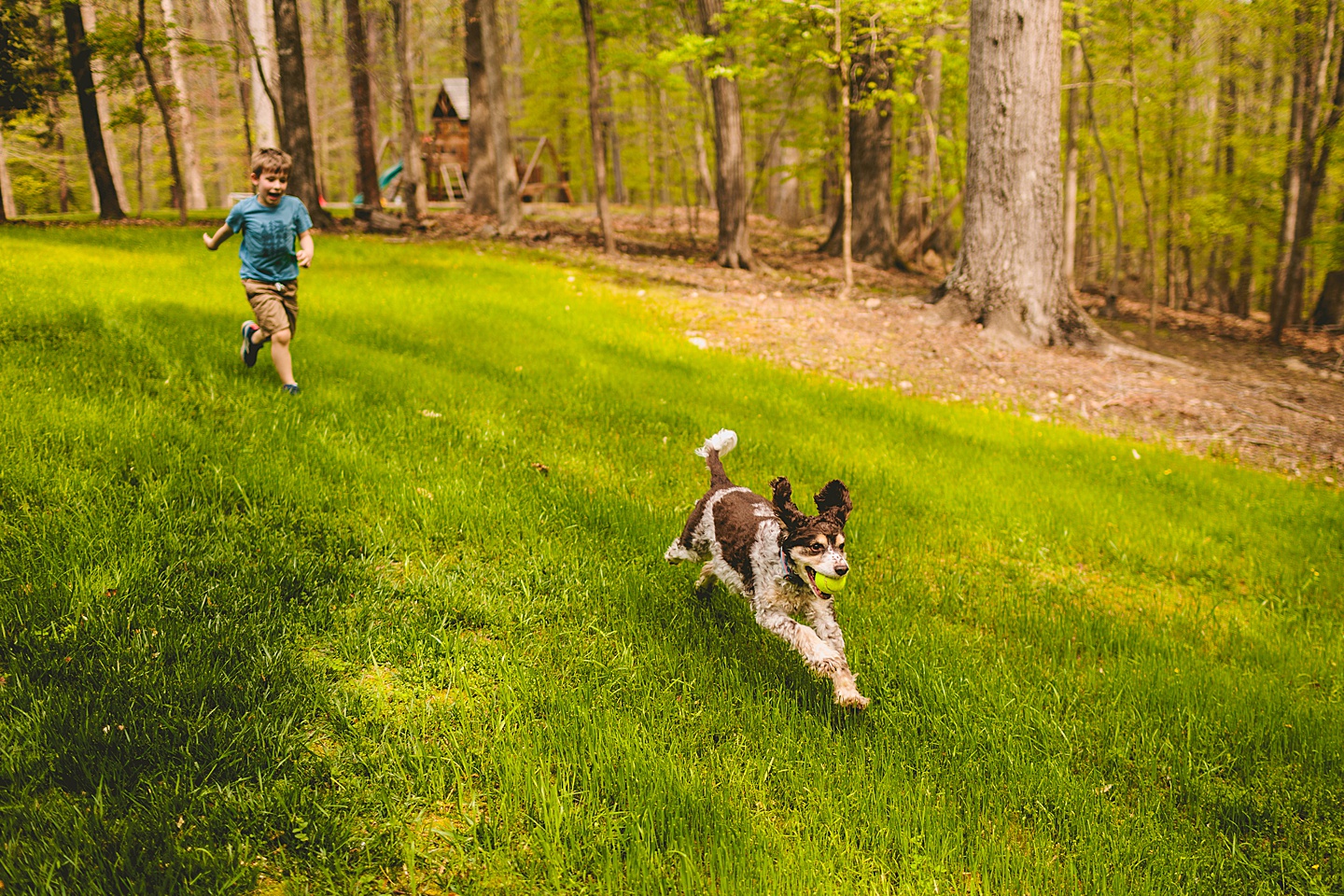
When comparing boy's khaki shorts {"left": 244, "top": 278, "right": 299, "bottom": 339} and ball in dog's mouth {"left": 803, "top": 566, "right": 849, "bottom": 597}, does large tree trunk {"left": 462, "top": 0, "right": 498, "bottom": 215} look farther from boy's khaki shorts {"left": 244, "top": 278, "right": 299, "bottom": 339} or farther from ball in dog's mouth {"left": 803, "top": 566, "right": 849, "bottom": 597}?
ball in dog's mouth {"left": 803, "top": 566, "right": 849, "bottom": 597}

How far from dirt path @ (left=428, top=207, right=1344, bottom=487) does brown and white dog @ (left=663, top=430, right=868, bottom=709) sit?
6.08m

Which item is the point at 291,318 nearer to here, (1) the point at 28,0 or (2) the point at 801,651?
(2) the point at 801,651

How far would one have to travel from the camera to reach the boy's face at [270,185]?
5.75 metres

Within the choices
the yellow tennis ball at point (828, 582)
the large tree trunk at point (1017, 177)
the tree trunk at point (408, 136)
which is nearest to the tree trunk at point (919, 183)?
the large tree trunk at point (1017, 177)

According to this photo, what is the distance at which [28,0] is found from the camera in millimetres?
→ 16391

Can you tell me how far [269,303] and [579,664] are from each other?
431 centimetres

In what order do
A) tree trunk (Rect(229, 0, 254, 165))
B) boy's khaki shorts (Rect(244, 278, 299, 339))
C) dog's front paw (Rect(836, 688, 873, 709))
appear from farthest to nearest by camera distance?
tree trunk (Rect(229, 0, 254, 165)), boy's khaki shorts (Rect(244, 278, 299, 339)), dog's front paw (Rect(836, 688, 873, 709))

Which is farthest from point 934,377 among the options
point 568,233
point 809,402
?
point 568,233

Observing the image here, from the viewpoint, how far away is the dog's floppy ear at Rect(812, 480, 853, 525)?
9.51ft

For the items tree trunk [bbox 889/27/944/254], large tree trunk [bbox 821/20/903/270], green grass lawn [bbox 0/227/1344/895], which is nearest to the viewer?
green grass lawn [bbox 0/227/1344/895]

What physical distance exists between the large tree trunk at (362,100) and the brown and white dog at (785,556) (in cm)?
1791

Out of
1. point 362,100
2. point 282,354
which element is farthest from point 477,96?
point 282,354

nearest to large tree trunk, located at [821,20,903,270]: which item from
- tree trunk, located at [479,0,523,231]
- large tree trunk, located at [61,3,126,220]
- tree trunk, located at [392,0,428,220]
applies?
tree trunk, located at [479,0,523,231]

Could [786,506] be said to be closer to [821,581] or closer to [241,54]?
[821,581]
